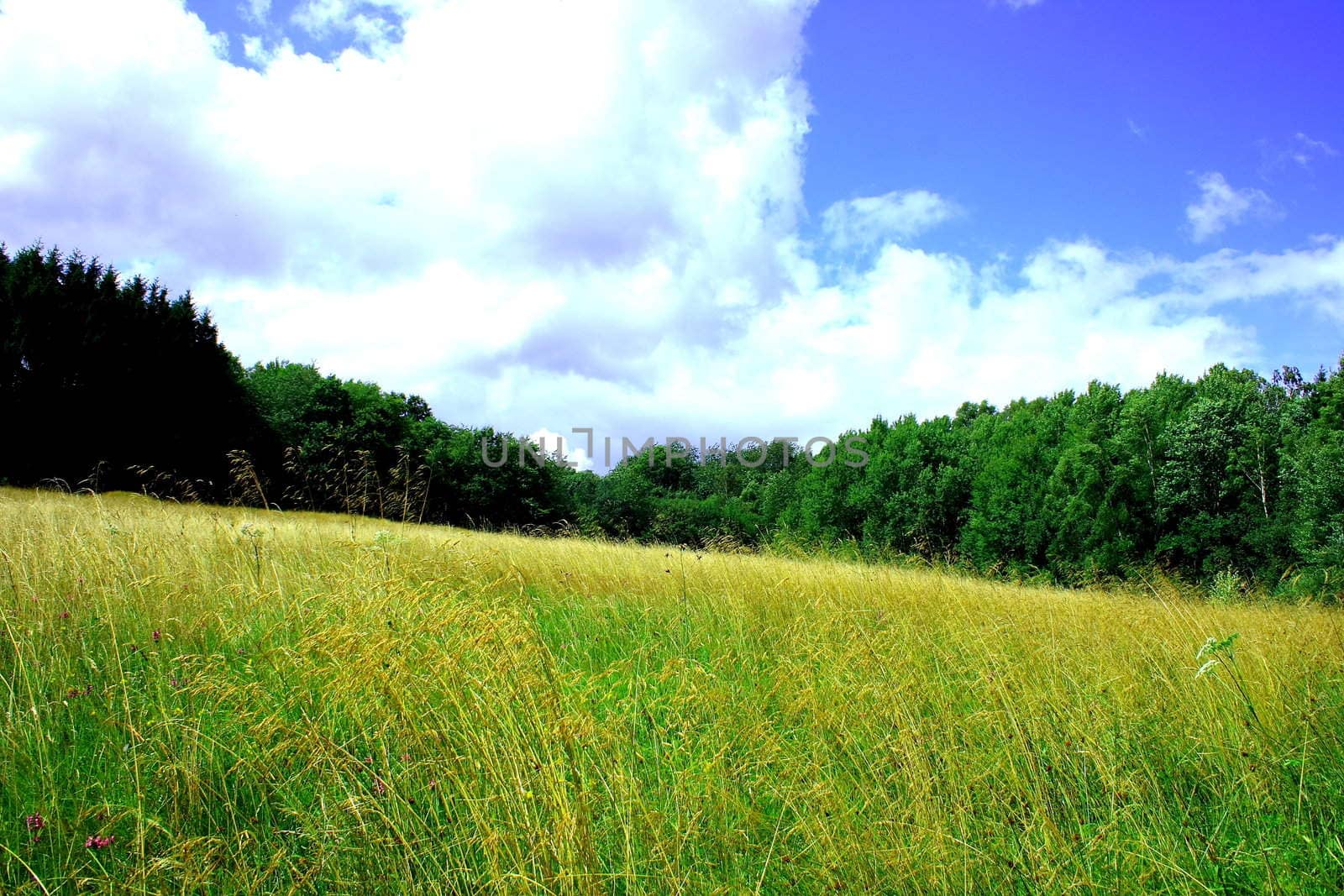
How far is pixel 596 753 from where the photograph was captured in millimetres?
2646

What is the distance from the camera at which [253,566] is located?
→ 204 inches

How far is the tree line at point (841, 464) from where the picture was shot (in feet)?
74.2

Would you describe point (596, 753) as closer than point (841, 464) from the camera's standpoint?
Yes

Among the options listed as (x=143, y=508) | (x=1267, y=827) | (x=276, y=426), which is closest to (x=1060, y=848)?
(x=1267, y=827)

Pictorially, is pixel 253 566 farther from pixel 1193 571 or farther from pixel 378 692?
pixel 1193 571

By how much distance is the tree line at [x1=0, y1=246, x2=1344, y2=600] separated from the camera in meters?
22.6

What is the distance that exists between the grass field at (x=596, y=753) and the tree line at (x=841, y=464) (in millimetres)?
2695

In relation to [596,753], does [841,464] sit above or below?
above

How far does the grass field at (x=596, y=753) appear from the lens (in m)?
2.17

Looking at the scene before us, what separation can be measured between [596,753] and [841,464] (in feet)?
159

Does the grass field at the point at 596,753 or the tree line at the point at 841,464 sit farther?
the tree line at the point at 841,464

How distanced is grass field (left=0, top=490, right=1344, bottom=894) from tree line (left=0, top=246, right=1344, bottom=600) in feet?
8.84

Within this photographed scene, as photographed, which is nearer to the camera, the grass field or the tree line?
the grass field

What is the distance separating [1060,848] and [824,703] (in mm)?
1198
